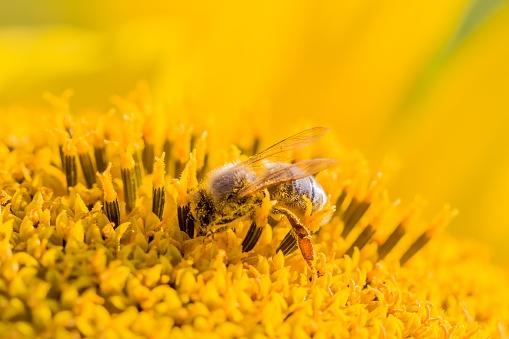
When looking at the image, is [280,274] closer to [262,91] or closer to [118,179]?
[118,179]

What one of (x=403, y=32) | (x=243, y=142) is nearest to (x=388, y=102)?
(x=403, y=32)

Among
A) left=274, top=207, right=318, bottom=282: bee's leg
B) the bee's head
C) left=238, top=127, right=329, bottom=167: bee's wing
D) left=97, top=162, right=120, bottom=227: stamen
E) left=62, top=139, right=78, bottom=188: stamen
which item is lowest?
left=62, top=139, right=78, bottom=188: stamen

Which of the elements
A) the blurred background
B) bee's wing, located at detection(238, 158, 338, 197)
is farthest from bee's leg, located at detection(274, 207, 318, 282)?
the blurred background

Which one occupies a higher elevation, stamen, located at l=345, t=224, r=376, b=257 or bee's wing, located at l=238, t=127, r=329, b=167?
A: bee's wing, located at l=238, t=127, r=329, b=167

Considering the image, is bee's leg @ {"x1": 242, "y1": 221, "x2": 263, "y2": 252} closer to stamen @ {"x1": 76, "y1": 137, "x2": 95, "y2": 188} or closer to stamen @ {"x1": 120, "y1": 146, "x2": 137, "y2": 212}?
stamen @ {"x1": 120, "y1": 146, "x2": 137, "y2": 212}

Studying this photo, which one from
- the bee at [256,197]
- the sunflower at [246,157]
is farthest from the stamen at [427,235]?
the bee at [256,197]

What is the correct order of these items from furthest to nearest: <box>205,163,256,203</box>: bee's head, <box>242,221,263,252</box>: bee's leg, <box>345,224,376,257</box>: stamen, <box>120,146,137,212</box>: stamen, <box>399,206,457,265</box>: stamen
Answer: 1. <box>399,206,457,265</box>: stamen
2. <box>345,224,376,257</box>: stamen
3. <box>120,146,137,212</box>: stamen
4. <box>242,221,263,252</box>: bee's leg
5. <box>205,163,256,203</box>: bee's head

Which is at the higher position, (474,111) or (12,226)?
(474,111)
